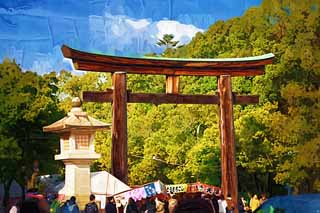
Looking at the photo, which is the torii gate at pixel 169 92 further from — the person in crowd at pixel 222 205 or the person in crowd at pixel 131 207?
the person in crowd at pixel 131 207

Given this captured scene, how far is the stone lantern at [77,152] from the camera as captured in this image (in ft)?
61.7

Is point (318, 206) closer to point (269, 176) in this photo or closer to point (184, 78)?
point (269, 176)

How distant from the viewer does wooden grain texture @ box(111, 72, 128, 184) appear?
19234mm

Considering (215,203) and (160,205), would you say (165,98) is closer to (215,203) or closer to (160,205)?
(215,203)

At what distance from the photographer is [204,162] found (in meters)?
25.6

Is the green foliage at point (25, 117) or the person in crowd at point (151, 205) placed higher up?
the green foliage at point (25, 117)

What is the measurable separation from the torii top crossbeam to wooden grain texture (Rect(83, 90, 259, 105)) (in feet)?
2.35

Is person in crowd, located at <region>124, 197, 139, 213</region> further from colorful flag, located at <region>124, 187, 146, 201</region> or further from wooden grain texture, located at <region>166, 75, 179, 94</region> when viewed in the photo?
wooden grain texture, located at <region>166, 75, 179, 94</region>

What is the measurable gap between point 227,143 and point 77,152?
4445 millimetres

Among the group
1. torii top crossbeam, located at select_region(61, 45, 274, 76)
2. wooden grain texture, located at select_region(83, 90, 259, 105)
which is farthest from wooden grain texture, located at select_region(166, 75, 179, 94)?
wooden grain texture, located at select_region(83, 90, 259, 105)

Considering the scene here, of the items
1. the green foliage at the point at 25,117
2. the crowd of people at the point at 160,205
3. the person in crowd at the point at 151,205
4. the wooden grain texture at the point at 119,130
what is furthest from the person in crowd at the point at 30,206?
the green foliage at the point at 25,117

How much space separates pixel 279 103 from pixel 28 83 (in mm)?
8948

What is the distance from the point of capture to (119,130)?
19.5m

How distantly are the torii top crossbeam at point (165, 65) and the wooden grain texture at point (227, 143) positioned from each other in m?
0.46
